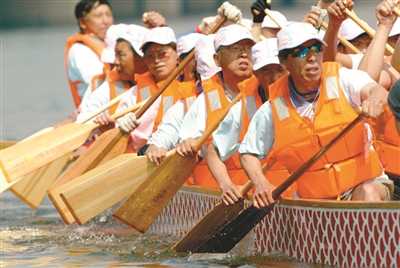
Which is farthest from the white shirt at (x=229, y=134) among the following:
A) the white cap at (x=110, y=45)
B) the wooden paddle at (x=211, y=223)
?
the white cap at (x=110, y=45)

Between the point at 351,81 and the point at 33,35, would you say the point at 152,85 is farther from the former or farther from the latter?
the point at 33,35

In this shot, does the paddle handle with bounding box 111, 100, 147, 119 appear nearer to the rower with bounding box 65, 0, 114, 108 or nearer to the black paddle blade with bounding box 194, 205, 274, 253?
the rower with bounding box 65, 0, 114, 108

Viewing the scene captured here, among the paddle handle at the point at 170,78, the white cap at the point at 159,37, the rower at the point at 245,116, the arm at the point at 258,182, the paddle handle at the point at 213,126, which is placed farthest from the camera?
the white cap at the point at 159,37

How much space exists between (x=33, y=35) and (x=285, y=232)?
25333 mm

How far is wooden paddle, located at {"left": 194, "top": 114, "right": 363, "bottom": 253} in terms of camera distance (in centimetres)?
564

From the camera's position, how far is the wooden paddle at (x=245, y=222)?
5640 millimetres

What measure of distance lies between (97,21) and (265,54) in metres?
5.09

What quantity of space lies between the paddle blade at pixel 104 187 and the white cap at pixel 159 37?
3.94 feet

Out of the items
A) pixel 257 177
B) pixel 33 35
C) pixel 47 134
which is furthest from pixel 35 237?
pixel 33 35

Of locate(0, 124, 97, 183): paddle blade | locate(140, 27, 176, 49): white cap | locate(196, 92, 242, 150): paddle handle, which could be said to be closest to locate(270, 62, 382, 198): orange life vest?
locate(196, 92, 242, 150): paddle handle

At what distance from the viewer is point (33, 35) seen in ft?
A: 101

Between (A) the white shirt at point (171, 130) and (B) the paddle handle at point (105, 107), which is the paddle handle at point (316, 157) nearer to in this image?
(A) the white shirt at point (171, 130)

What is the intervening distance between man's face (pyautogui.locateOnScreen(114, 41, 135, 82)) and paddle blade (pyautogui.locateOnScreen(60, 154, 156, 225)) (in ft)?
5.60

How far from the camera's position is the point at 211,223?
635cm
